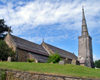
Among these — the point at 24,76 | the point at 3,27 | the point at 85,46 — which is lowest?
the point at 24,76

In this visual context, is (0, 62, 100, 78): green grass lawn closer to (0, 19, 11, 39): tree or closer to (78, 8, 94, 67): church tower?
(78, 8, 94, 67): church tower

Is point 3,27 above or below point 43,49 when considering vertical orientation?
above

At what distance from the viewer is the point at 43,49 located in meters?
45.5

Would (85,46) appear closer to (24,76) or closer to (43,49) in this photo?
(43,49)

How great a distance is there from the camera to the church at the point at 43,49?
3486cm

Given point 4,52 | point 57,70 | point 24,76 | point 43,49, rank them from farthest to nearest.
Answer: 1. point 43,49
2. point 4,52
3. point 57,70
4. point 24,76

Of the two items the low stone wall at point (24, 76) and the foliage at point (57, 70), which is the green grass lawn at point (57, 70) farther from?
the low stone wall at point (24, 76)

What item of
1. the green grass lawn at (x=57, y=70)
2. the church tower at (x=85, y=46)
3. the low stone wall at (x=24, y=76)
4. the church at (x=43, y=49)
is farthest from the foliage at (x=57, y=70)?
the church tower at (x=85, y=46)

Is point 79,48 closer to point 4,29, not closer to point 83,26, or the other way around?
point 83,26

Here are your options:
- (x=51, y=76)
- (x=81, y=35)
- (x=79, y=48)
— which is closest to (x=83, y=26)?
(x=81, y=35)

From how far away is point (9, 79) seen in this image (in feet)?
47.1

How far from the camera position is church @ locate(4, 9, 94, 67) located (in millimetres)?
34862

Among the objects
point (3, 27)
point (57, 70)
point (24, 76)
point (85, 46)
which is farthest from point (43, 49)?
point (24, 76)

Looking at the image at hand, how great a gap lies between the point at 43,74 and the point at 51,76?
719 millimetres
